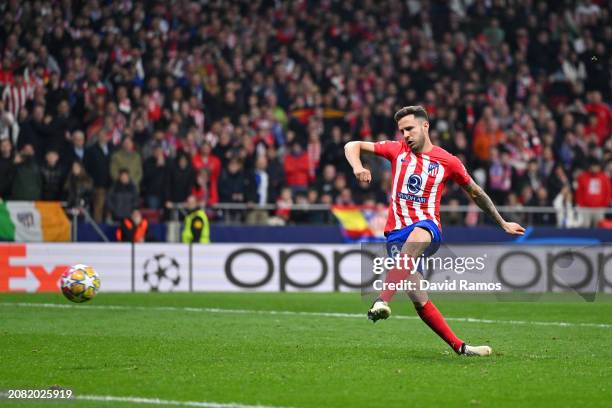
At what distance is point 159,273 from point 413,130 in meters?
11.7

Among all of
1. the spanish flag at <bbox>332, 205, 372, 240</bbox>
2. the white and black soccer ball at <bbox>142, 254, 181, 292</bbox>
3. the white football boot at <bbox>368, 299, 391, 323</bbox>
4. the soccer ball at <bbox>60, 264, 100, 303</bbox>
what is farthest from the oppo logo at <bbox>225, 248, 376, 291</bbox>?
the white football boot at <bbox>368, 299, 391, 323</bbox>

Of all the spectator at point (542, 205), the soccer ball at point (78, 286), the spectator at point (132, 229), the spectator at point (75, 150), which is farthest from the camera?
the spectator at point (542, 205)

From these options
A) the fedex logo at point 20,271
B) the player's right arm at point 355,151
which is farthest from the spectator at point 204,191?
the player's right arm at point 355,151

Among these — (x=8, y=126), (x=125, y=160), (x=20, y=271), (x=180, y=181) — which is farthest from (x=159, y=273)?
(x=8, y=126)

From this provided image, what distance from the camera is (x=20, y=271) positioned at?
20328mm

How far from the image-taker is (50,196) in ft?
71.6

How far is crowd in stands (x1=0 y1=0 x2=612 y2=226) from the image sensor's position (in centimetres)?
2227

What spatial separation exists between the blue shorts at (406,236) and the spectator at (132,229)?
1186 cm

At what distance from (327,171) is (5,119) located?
6.88 m

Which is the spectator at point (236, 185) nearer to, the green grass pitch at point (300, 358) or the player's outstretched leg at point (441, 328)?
the green grass pitch at point (300, 358)

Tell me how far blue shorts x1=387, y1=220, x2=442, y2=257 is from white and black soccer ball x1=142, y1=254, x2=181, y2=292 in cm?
1121

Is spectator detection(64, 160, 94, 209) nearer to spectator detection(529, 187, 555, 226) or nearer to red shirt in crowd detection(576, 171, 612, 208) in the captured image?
spectator detection(529, 187, 555, 226)

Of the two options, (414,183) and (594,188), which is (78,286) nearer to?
(414,183)

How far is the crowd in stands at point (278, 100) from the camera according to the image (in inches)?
877
